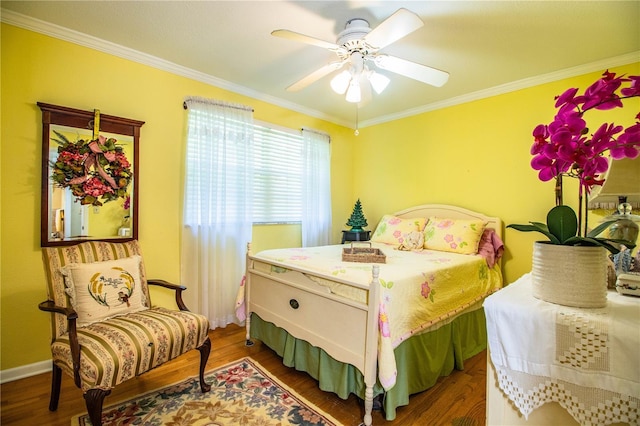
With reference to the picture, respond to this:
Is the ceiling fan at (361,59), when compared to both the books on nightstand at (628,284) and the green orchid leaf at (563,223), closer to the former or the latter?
the green orchid leaf at (563,223)

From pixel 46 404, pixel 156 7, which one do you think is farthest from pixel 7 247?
pixel 156 7

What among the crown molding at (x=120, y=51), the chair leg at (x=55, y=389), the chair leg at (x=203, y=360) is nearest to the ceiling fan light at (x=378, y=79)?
the crown molding at (x=120, y=51)

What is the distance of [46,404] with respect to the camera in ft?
5.92

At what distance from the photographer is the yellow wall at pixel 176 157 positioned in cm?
206

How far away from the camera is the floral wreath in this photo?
7.13 ft

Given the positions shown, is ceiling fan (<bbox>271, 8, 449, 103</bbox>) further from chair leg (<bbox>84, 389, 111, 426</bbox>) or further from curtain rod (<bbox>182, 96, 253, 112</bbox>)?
chair leg (<bbox>84, 389, 111, 426</bbox>)

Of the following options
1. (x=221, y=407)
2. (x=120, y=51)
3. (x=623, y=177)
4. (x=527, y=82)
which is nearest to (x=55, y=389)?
(x=221, y=407)

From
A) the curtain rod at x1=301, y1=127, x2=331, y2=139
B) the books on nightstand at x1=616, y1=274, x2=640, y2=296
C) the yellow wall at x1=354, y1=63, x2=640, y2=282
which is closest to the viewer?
the books on nightstand at x1=616, y1=274, x2=640, y2=296

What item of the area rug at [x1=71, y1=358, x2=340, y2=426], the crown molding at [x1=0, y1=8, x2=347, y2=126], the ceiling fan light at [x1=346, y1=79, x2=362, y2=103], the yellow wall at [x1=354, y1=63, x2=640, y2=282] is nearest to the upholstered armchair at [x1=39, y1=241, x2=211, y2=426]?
the area rug at [x1=71, y1=358, x2=340, y2=426]

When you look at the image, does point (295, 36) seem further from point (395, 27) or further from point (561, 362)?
point (561, 362)

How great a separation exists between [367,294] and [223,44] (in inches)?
87.9

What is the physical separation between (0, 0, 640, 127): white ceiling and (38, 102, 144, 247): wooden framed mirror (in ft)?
2.07

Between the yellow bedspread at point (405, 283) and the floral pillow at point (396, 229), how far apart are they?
20.3 inches

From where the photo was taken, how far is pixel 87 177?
225cm
